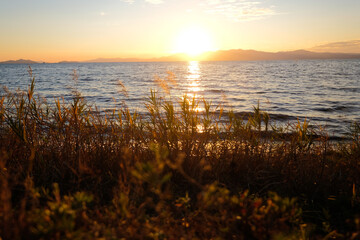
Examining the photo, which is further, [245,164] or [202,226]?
[245,164]

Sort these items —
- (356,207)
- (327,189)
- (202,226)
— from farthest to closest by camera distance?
(327,189), (356,207), (202,226)

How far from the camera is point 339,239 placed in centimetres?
233

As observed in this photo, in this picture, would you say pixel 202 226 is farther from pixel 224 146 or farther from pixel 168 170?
pixel 224 146

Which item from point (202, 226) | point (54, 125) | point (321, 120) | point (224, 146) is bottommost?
point (321, 120)

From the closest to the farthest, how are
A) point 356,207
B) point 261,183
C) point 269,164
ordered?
1. point 356,207
2. point 261,183
3. point 269,164

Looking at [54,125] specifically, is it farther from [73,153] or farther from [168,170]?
[168,170]

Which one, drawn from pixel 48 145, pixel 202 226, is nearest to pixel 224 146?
pixel 202 226

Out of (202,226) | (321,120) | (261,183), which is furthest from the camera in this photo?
(321,120)

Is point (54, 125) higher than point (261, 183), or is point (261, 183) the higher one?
point (54, 125)

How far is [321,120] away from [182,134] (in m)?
10.9

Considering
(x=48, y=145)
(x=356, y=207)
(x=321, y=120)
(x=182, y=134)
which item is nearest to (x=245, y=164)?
(x=182, y=134)

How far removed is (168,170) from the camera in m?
3.34

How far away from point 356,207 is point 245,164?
4.42 ft

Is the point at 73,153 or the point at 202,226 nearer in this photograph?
the point at 202,226
